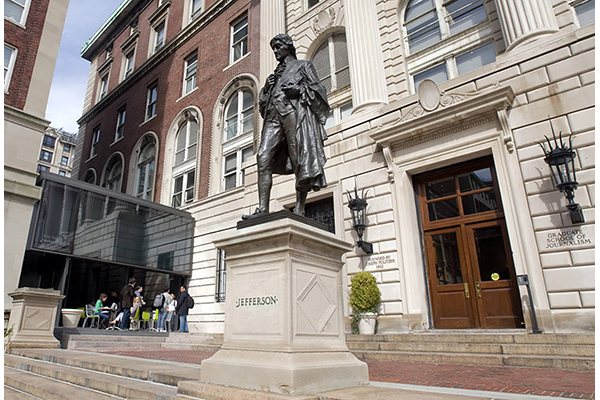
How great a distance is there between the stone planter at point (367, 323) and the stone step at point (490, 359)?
3208 millimetres

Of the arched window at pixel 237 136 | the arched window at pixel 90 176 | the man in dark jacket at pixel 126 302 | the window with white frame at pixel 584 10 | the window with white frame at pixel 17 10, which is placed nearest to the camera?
the window with white frame at pixel 584 10

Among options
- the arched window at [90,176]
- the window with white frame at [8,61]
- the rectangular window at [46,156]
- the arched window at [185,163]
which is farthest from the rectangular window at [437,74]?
the rectangular window at [46,156]

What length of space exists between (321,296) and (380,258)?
7711 millimetres

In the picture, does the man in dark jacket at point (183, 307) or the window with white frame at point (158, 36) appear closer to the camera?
the man in dark jacket at point (183, 307)

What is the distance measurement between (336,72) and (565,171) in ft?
34.2

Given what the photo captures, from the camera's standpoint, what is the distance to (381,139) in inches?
484

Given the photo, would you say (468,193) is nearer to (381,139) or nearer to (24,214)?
(381,139)

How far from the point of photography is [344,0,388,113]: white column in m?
13.9

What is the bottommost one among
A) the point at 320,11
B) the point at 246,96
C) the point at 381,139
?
the point at 381,139

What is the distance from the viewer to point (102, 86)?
1414 inches

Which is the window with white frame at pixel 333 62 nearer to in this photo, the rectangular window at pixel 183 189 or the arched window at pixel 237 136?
the arched window at pixel 237 136

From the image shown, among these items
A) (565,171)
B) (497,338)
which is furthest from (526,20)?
(497,338)

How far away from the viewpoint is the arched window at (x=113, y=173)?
29.0 meters

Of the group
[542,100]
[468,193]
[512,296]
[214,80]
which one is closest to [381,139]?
[468,193]
